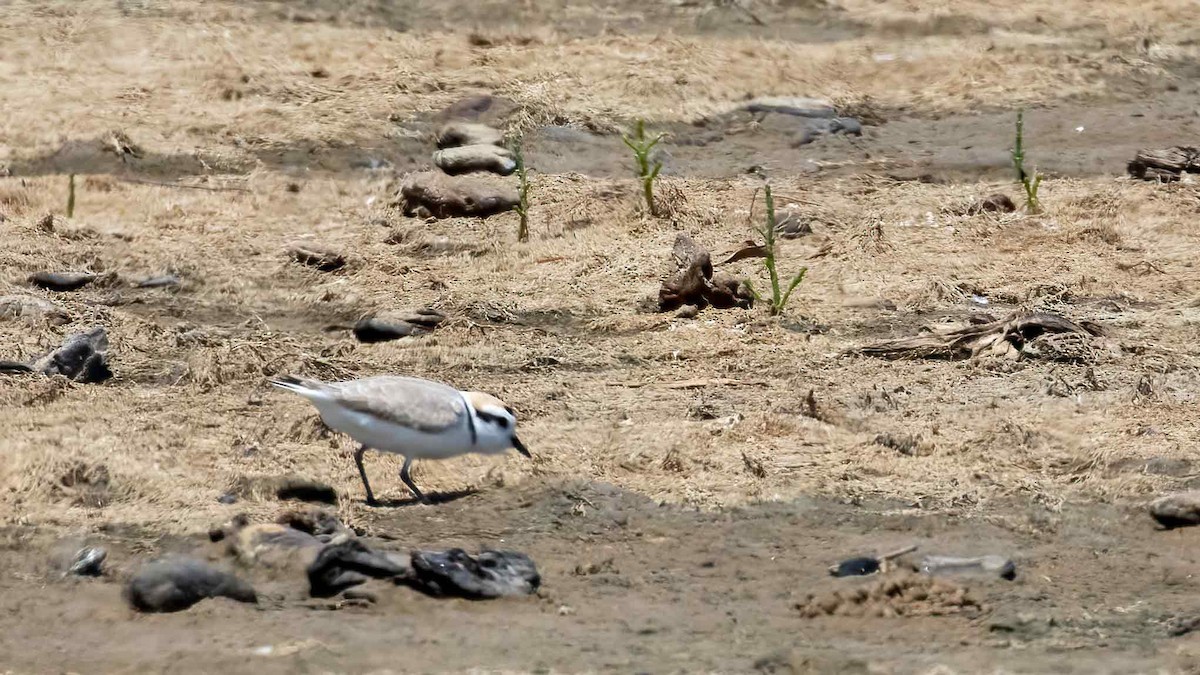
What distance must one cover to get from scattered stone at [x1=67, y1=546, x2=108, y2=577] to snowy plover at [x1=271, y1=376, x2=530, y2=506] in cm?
90

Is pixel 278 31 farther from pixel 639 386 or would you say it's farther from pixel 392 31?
pixel 639 386

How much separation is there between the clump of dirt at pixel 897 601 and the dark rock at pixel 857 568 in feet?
0.66

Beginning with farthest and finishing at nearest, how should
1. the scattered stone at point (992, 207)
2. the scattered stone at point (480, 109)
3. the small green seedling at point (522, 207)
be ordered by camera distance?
the scattered stone at point (480, 109), the scattered stone at point (992, 207), the small green seedling at point (522, 207)

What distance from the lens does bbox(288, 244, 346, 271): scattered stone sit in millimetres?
10305

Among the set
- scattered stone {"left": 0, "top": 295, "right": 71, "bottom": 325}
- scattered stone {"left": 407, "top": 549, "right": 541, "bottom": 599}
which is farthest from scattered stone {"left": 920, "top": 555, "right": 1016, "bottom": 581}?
scattered stone {"left": 0, "top": 295, "right": 71, "bottom": 325}

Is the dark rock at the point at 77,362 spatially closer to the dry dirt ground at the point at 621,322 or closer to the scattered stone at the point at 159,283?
the dry dirt ground at the point at 621,322

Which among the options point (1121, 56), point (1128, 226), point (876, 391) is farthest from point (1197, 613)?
point (1121, 56)

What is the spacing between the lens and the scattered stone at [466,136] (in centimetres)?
1215

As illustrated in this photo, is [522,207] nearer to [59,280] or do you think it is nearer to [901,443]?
[59,280]

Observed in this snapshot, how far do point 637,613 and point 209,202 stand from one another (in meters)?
6.30

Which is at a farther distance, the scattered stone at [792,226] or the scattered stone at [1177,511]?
→ the scattered stone at [792,226]

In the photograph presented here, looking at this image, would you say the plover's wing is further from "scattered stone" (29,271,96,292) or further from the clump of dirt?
"scattered stone" (29,271,96,292)

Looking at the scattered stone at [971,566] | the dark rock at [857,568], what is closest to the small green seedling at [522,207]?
the dark rock at [857,568]

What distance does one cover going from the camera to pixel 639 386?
8383 mm
